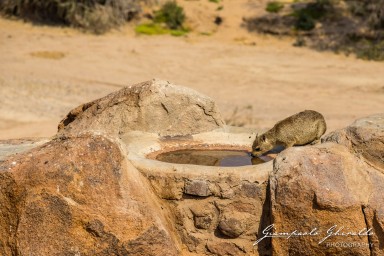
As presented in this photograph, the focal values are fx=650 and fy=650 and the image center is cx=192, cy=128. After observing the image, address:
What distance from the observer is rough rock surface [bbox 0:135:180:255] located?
5.10 metres

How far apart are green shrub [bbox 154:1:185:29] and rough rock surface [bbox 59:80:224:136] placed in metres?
18.5

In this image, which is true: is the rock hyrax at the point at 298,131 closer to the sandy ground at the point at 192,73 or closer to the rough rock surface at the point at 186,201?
the rough rock surface at the point at 186,201

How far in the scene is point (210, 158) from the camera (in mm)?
6625

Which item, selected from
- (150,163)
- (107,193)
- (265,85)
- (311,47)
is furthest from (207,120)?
(311,47)

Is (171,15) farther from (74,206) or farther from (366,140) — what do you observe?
(74,206)

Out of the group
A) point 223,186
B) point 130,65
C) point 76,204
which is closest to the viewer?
point 76,204

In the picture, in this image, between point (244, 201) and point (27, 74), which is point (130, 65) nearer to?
point (27, 74)

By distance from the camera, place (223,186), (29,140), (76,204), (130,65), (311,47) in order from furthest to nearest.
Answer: (311,47) < (130,65) < (29,140) < (223,186) < (76,204)

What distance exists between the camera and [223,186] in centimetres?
548

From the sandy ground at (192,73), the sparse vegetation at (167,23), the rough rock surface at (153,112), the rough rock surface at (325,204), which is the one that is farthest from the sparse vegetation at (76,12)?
the rough rock surface at (325,204)

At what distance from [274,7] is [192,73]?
384 inches

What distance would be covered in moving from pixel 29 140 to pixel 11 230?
81.9 inches

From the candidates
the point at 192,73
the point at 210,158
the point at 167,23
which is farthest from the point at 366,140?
the point at 167,23

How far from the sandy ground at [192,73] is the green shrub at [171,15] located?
1.99ft
